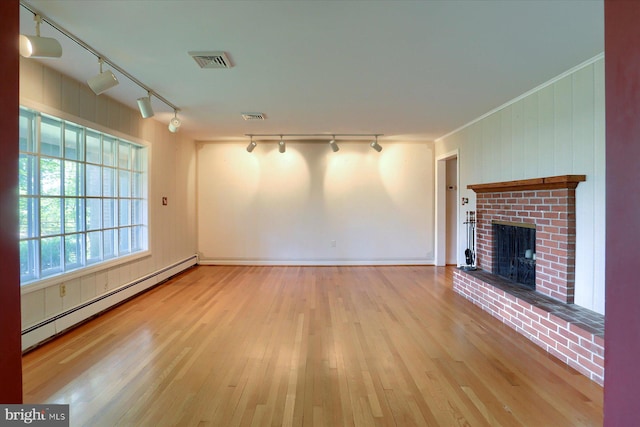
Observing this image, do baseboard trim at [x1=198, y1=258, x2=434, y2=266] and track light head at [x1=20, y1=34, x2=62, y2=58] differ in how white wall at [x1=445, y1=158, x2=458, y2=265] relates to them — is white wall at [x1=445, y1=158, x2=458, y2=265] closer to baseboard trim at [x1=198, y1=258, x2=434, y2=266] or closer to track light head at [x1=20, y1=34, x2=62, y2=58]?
baseboard trim at [x1=198, y1=258, x2=434, y2=266]

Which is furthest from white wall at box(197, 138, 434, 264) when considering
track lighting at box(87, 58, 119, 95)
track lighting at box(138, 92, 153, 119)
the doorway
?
track lighting at box(87, 58, 119, 95)

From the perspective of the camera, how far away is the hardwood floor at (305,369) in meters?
1.78

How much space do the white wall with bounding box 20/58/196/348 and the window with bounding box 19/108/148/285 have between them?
0.42 feet

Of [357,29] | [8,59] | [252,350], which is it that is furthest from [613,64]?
[252,350]

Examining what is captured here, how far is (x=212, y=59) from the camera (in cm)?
250

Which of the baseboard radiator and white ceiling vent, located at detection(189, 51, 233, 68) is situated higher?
white ceiling vent, located at detection(189, 51, 233, 68)

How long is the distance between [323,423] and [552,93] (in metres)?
3.50

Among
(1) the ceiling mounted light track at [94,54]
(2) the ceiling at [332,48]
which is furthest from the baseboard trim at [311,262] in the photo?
(1) the ceiling mounted light track at [94,54]

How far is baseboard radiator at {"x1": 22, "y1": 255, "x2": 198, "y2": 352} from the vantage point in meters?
2.53

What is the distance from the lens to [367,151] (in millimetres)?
5965

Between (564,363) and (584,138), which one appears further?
(584,138)

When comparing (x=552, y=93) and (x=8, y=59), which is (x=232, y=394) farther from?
(x=552, y=93)

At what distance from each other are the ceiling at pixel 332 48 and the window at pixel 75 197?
1.97 feet

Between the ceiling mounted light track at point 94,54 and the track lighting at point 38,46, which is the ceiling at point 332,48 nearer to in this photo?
the ceiling mounted light track at point 94,54
